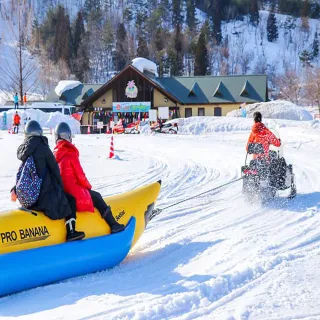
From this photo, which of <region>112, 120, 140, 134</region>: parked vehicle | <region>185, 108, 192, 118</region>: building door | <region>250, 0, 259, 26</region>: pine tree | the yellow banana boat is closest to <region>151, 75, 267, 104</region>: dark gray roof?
<region>185, 108, 192, 118</region>: building door

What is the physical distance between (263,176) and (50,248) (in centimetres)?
452

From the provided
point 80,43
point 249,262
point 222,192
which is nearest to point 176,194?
point 222,192

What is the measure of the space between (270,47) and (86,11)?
128 ft

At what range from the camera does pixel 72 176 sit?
5074 millimetres

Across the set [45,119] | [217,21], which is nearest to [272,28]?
[217,21]

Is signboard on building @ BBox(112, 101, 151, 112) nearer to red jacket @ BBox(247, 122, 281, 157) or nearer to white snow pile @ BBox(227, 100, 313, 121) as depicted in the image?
white snow pile @ BBox(227, 100, 313, 121)

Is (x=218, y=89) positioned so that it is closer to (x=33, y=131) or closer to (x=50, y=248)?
(x=33, y=131)

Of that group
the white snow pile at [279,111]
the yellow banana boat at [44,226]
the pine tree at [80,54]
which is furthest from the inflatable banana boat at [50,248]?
the pine tree at [80,54]

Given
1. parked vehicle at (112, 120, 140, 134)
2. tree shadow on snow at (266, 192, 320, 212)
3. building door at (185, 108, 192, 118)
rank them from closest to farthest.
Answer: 1. tree shadow on snow at (266, 192, 320, 212)
2. parked vehicle at (112, 120, 140, 134)
3. building door at (185, 108, 192, 118)

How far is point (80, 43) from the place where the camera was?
74.6 metres

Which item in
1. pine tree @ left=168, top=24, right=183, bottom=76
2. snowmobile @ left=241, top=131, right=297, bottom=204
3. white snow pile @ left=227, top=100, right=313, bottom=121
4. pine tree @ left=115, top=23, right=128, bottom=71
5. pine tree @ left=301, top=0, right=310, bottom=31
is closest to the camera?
snowmobile @ left=241, top=131, right=297, bottom=204

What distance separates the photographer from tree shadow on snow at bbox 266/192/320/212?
25.1ft

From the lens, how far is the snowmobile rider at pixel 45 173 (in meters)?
4.70

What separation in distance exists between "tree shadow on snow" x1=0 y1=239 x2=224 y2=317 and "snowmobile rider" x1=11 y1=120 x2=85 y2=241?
0.52 metres
